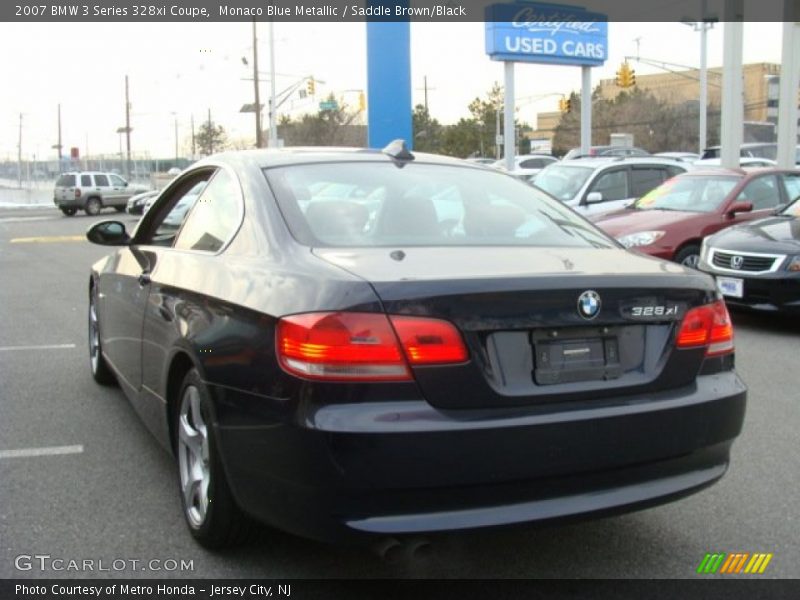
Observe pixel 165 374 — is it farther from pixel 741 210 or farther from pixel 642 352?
pixel 741 210

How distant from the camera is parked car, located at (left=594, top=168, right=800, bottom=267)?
9484 mm

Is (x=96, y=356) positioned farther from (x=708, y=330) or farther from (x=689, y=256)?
(x=689, y=256)

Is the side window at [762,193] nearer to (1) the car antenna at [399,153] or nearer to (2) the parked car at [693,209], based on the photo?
(2) the parked car at [693,209]

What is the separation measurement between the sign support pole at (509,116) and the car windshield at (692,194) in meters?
13.2

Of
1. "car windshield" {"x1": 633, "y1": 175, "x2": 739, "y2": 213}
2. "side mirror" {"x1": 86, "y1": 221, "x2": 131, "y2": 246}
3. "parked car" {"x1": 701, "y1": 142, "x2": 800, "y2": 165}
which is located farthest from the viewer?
"parked car" {"x1": 701, "y1": 142, "x2": 800, "y2": 165}

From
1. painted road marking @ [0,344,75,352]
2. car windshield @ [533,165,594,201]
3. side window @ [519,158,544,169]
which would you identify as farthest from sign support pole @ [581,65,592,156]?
painted road marking @ [0,344,75,352]

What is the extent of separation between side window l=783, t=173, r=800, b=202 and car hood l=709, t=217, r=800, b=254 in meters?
Answer: 2.42

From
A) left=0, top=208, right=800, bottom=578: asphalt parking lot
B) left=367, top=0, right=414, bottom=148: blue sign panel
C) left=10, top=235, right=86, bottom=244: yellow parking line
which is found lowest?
left=0, top=208, right=800, bottom=578: asphalt parking lot

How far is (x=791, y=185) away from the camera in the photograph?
10898mm

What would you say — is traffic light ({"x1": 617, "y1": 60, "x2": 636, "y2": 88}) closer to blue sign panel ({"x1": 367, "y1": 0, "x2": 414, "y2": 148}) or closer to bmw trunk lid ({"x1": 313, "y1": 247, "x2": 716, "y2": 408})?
blue sign panel ({"x1": 367, "y1": 0, "x2": 414, "y2": 148})

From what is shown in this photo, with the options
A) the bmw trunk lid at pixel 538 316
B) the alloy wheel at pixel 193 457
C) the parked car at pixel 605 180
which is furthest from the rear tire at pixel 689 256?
the alloy wheel at pixel 193 457

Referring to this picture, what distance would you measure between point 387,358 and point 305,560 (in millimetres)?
1086

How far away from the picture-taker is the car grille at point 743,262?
7.68 metres

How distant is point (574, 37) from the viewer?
2778 cm
